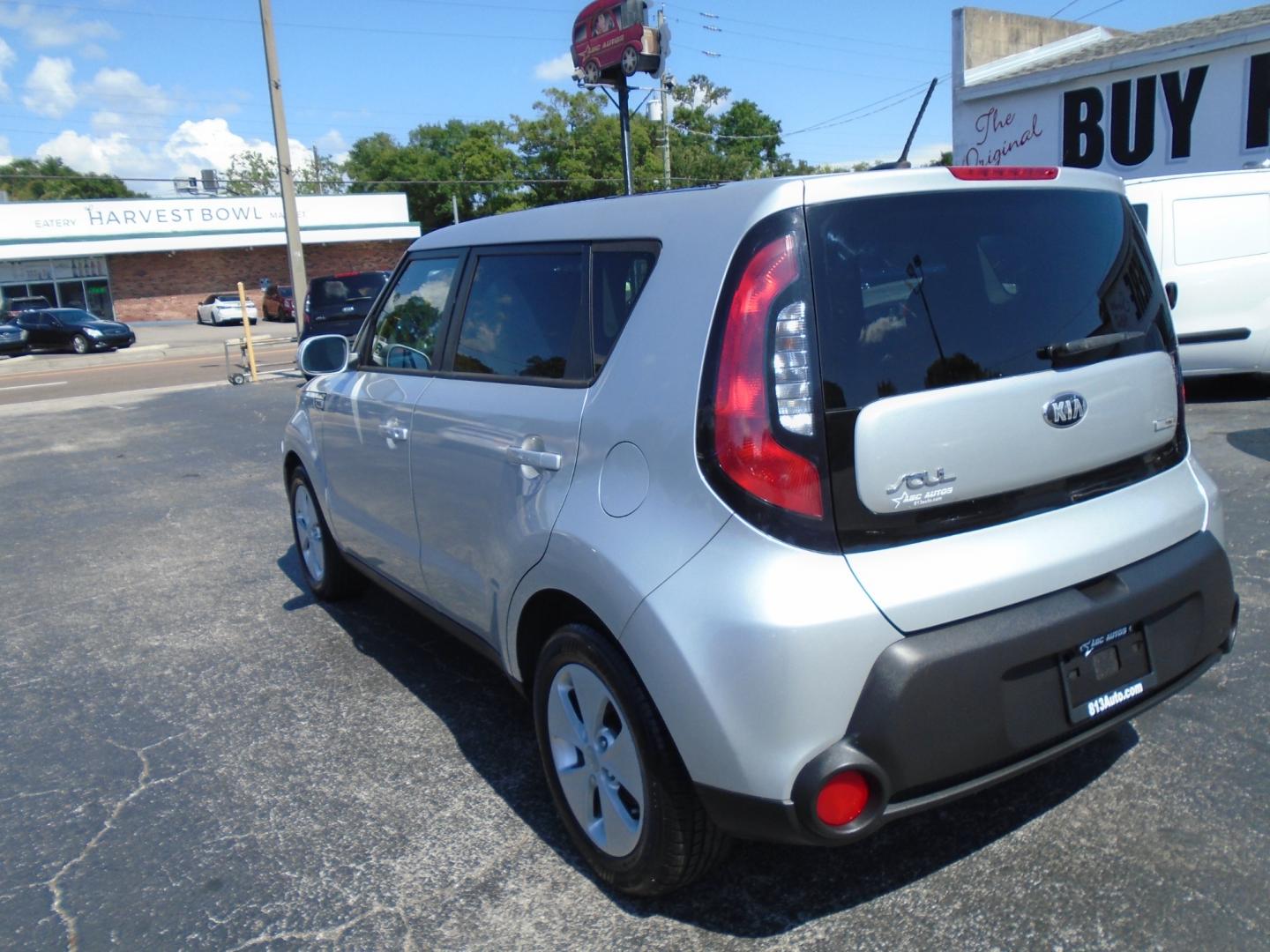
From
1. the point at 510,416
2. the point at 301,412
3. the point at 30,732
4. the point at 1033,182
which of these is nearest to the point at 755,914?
the point at 510,416

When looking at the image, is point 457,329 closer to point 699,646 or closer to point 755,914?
point 699,646

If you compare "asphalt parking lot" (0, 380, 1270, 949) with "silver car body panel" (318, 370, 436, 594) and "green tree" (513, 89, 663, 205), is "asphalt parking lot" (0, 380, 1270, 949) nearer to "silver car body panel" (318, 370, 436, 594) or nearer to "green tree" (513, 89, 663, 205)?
"silver car body panel" (318, 370, 436, 594)

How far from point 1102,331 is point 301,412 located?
377 centimetres

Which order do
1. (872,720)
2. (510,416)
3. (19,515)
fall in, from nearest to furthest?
(872,720) → (510,416) → (19,515)

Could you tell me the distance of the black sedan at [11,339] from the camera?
30547 millimetres

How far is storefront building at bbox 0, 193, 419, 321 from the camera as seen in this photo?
4425cm

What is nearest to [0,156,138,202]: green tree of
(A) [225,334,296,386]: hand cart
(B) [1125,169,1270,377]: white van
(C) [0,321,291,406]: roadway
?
(C) [0,321,291,406]: roadway

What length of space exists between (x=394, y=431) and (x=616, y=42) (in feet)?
31.4

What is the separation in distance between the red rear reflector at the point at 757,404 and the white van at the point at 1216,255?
25.4ft

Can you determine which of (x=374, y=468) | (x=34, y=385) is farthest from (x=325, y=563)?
(x=34, y=385)

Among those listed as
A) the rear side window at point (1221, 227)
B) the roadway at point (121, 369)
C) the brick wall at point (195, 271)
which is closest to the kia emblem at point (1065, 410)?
the rear side window at point (1221, 227)

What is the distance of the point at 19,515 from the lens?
800 cm

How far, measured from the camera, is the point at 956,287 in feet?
7.81

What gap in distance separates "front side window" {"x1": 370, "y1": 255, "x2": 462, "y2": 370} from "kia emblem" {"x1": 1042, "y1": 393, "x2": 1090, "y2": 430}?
6.94 feet
